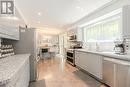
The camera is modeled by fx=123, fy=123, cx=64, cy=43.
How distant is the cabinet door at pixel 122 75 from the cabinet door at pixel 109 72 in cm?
21

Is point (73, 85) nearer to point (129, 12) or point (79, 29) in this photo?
point (129, 12)

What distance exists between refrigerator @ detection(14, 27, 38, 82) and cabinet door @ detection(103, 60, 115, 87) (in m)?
2.20

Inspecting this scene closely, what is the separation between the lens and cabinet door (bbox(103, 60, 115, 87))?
303 centimetres

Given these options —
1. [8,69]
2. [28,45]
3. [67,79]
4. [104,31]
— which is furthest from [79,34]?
[8,69]

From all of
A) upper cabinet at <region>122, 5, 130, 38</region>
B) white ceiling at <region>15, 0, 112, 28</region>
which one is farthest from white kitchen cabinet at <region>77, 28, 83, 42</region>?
upper cabinet at <region>122, 5, 130, 38</region>

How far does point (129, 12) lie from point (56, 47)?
1178 centimetres

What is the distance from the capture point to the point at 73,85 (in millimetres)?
3502

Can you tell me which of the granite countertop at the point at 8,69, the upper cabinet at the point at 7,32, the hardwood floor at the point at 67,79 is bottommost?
the hardwood floor at the point at 67,79

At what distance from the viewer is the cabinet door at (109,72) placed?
9.95 ft

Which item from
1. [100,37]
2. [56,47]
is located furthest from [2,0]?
[56,47]

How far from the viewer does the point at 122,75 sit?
263 cm

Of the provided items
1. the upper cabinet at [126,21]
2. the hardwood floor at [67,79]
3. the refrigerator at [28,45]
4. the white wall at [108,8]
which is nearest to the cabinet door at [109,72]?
the hardwood floor at [67,79]

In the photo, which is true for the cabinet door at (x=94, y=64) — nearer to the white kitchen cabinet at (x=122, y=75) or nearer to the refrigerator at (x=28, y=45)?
the white kitchen cabinet at (x=122, y=75)

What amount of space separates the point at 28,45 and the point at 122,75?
2.90 meters
